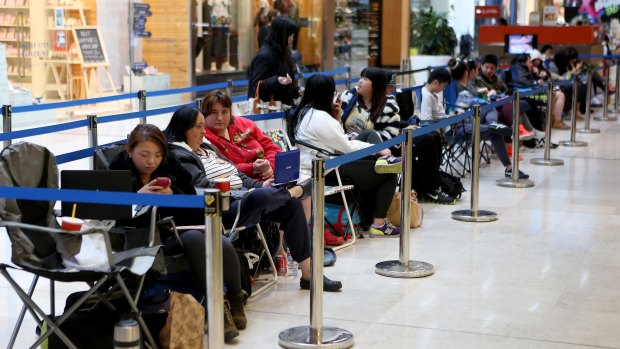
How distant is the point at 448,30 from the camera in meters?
21.1

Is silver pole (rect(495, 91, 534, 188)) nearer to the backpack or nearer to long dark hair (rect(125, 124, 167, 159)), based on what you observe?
the backpack

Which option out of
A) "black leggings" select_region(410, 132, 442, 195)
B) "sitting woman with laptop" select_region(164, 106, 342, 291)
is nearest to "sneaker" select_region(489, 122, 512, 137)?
"black leggings" select_region(410, 132, 442, 195)

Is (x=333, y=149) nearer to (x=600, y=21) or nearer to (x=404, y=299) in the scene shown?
(x=404, y=299)

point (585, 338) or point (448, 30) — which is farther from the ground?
point (448, 30)

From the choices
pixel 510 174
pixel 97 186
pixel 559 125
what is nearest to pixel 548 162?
pixel 510 174

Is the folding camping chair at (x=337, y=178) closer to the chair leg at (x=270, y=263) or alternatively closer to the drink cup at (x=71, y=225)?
the chair leg at (x=270, y=263)

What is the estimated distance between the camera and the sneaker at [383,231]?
6727 millimetres

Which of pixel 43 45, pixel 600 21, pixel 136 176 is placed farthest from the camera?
pixel 600 21

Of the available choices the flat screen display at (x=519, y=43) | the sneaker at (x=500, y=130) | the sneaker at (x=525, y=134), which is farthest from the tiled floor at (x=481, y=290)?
the flat screen display at (x=519, y=43)

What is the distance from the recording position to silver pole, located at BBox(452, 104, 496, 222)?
7203mm

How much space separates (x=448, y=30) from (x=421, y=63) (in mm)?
1365

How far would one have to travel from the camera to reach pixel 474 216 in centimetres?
733

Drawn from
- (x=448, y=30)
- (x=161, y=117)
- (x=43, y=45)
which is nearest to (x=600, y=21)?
(x=448, y=30)

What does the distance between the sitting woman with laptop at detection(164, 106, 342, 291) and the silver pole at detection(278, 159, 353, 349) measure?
0.52 metres
